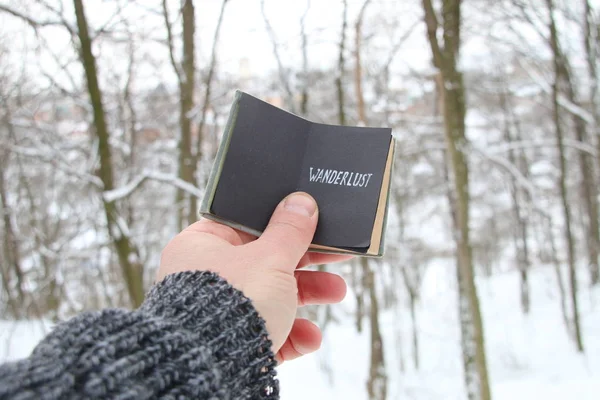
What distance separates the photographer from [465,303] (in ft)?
10.8

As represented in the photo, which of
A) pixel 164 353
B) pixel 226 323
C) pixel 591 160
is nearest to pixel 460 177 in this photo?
pixel 226 323

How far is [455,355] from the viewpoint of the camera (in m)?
8.84

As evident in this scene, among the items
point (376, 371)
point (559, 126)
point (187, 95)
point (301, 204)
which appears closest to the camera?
point (301, 204)

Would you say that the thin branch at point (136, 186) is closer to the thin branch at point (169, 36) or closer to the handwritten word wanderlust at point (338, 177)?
the thin branch at point (169, 36)

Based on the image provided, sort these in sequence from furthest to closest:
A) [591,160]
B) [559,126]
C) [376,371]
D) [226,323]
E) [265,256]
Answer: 1. [591,160]
2. [559,126]
3. [376,371]
4. [265,256]
5. [226,323]

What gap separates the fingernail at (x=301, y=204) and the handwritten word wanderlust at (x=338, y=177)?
0.06 m

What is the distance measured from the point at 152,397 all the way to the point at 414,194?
1139 cm

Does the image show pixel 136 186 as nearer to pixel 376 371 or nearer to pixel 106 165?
pixel 106 165

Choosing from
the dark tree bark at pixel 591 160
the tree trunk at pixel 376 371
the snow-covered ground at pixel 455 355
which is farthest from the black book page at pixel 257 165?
the dark tree bark at pixel 591 160

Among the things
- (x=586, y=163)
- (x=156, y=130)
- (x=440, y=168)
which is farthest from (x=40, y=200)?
(x=586, y=163)

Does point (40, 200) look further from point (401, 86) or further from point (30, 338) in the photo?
point (401, 86)

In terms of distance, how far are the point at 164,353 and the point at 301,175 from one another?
62 cm

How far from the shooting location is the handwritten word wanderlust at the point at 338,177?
1129 mm

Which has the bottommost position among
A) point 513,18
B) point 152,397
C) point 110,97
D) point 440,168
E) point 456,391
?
point 456,391
